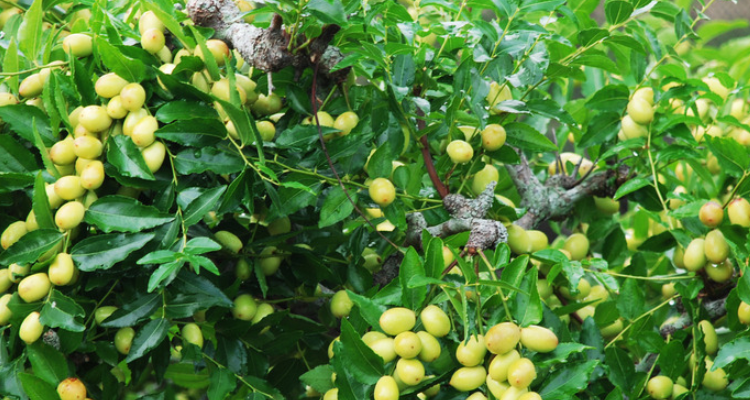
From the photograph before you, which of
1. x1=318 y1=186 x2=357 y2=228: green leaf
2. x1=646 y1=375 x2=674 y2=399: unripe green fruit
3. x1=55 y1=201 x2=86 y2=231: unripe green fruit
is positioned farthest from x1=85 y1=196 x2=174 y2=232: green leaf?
x1=646 y1=375 x2=674 y2=399: unripe green fruit

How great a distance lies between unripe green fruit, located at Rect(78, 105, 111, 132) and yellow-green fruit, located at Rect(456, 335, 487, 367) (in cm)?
27

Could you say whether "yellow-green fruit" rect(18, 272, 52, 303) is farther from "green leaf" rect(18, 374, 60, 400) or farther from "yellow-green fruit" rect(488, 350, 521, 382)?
"yellow-green fruit" rect(488, 350, 521, 382)

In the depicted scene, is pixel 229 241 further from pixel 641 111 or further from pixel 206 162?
pixel 641 111

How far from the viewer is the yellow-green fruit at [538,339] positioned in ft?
1.56

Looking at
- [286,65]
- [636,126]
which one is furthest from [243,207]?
[636,126]

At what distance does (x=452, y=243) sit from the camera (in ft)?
1.88

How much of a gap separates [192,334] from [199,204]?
0.36 feet

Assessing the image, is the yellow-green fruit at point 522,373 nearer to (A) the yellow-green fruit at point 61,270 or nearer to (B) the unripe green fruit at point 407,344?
(B) the unripe green fruit at point 407,344

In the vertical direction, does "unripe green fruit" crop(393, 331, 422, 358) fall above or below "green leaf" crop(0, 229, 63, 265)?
below

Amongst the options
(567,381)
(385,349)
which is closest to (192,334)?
(385,349)

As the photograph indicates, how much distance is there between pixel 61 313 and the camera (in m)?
0.48

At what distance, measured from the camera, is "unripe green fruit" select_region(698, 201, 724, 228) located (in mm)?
620

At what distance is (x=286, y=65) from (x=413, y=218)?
152 millimetres

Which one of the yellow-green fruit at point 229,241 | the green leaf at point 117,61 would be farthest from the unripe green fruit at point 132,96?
the yellow-green fruit at point 229,241
